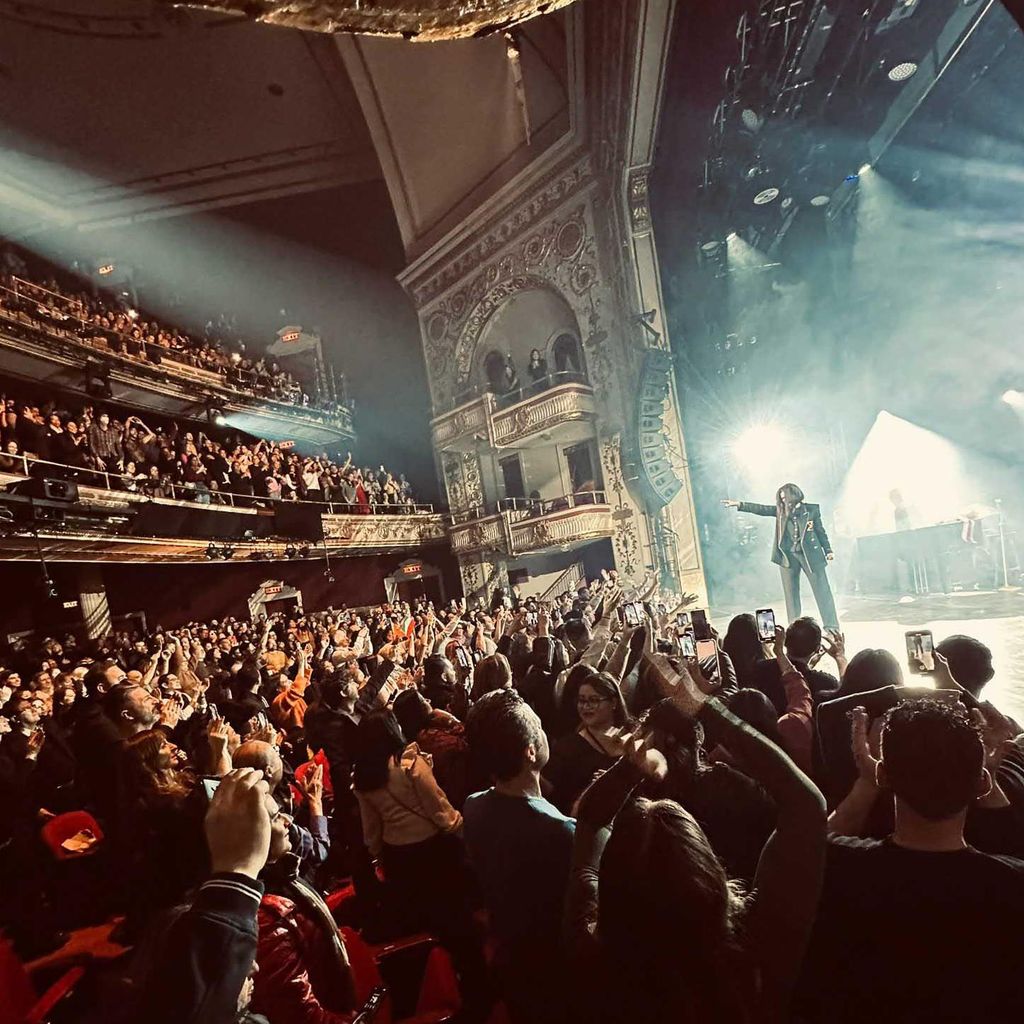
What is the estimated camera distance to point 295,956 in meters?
1.78

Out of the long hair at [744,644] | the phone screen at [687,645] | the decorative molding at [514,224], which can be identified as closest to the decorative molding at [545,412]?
the decorative molding at [514,224]

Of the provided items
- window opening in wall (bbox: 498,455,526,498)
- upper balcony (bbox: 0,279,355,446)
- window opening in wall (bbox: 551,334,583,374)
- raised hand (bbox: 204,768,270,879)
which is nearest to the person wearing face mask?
upper balcony (bbox: 0,279,355,446)

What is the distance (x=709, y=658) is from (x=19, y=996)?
3754 millimetres

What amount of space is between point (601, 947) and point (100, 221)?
1997 centimetres

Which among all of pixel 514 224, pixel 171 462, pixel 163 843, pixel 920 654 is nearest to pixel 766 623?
pixel 920 654

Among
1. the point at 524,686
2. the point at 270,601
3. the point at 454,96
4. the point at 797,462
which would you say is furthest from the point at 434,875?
the point at 454,96

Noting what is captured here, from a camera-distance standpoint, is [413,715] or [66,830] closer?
[66,830]

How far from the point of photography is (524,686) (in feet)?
12.8

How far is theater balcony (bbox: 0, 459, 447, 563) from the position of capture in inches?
353

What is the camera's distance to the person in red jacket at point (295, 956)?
1712mm

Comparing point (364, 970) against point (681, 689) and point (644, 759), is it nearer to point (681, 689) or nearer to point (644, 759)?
point (644, 759)

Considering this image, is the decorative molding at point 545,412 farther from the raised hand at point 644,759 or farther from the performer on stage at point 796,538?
the raised hand at point 644,759

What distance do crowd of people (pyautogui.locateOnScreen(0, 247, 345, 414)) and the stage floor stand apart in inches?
583

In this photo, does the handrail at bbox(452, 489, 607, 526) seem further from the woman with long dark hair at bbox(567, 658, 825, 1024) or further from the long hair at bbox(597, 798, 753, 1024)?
the long hair at bbox(597, 798, 753, 1024)
